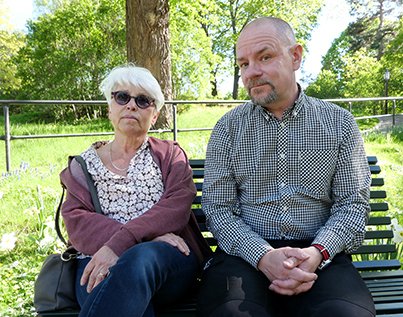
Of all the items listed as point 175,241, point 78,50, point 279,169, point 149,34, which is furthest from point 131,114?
point 78,50

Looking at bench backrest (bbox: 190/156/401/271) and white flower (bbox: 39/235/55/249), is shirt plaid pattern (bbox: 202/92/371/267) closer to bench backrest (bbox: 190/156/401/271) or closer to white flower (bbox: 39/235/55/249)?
bench backrest (bbox: 190/156/401/271)

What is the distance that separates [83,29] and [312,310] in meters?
22.1

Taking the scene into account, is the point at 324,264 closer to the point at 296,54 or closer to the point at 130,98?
the point at 296,54

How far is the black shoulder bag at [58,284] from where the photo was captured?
2.44m

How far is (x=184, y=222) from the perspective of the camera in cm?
264

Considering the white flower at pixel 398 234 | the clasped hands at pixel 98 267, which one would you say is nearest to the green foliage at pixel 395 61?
the white flower at pixel 398 234

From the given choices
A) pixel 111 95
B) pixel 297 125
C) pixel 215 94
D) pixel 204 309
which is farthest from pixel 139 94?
pixel 215 94

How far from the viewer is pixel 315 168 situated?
2.59 meters

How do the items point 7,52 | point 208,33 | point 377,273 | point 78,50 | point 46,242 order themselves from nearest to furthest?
point 377,273 → point 46,242 → point 78,50 → point 7,52 → point 208,33

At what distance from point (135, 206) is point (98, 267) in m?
0.43

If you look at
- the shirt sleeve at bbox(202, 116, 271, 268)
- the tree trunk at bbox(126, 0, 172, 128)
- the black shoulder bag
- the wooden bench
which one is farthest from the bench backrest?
the tree trunk at bbox(126, 0, 172, 128)

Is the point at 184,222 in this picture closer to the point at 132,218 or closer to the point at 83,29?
the point at 132,218

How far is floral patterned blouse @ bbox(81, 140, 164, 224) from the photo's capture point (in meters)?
2.68

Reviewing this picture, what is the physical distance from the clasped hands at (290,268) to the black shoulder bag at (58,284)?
0.91 meters
